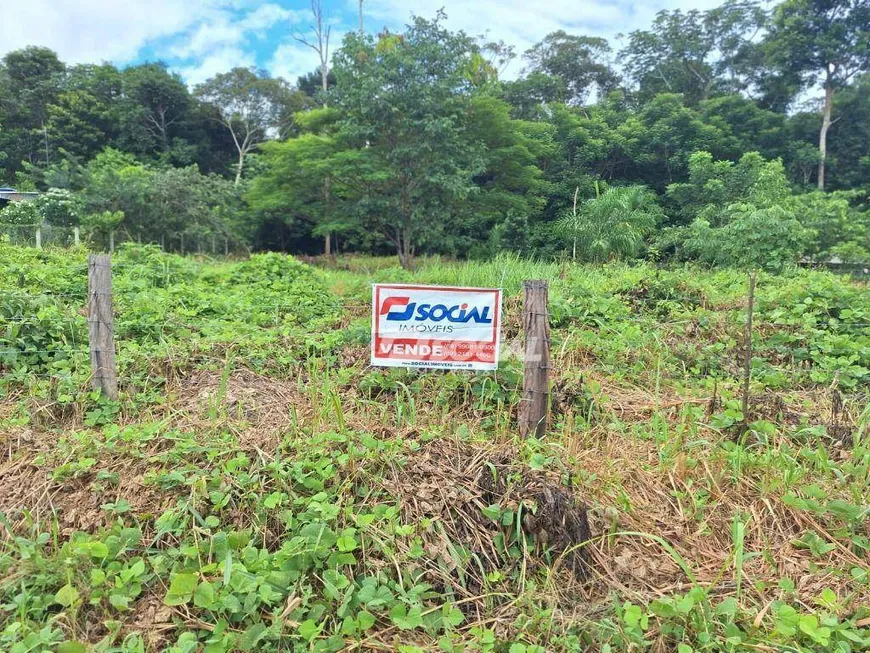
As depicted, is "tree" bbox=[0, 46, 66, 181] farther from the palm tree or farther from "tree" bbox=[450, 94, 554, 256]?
the palm tree

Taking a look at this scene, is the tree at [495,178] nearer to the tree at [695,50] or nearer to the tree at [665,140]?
the tree at [665,140]

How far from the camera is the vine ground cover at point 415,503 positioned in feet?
5.87

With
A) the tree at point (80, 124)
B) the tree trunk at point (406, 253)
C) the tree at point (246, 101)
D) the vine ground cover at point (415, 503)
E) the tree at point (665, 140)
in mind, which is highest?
the tree at point (246, 101)

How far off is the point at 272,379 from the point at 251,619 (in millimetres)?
1844

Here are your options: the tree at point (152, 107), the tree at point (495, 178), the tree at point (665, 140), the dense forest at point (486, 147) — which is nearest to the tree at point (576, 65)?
the dense forest at point (486, 147)

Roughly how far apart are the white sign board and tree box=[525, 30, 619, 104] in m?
→ 25.7

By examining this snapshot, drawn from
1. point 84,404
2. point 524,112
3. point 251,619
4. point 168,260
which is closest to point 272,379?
point 84,404

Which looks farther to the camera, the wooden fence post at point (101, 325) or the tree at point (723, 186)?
the tree at point (723, 186)

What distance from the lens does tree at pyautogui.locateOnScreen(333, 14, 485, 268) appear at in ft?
39.9

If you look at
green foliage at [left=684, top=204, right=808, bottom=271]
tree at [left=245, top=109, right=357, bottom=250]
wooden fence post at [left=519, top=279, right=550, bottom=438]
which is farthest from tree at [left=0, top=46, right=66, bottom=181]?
wooden fence post at [left=519, top=279, right=550, bottom=438]

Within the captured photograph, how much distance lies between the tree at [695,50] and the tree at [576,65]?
1645 mm

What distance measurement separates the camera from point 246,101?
96.2ft

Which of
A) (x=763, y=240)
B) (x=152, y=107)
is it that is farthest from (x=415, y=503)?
(x=152, y=107)

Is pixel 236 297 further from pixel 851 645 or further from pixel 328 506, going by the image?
pixel 851 645
